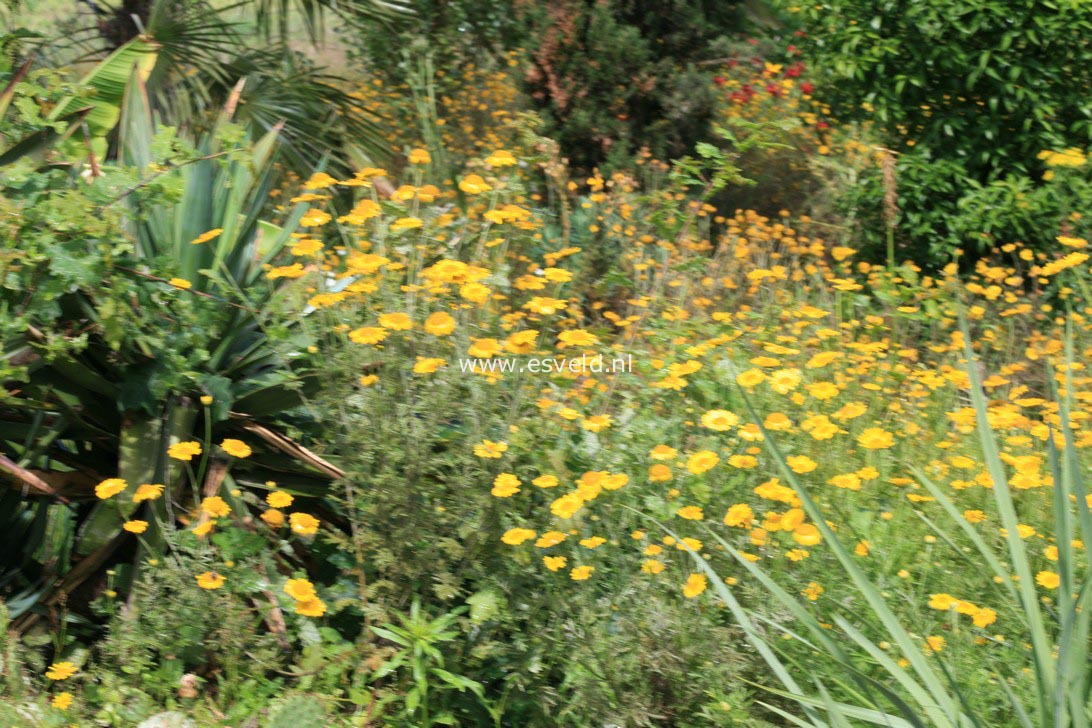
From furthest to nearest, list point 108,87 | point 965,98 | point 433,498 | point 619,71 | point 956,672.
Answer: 1. point 619,71
2. point 965,98
3. point 108,87
4. point 433,498
5. point 956,672

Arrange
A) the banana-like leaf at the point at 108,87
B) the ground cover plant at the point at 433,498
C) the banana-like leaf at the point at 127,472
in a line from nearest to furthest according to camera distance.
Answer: the ground cover plant at the point at 433,498 → the banana-like leaf at the point at 127,472 → the banana-like leaf at the point at 108,87

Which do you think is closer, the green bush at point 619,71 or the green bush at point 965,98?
the green bush at point 965,98

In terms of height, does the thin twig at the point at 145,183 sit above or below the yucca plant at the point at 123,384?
above

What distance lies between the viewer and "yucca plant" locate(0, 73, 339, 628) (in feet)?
9.33

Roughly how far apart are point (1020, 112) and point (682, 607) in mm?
4051

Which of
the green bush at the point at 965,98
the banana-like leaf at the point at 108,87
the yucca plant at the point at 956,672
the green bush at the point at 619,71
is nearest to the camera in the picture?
the yucca plant at the point at 956,672

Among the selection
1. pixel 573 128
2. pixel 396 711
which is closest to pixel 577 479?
pixel 396 711

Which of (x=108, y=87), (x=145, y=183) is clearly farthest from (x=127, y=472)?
(x=108, y=87)

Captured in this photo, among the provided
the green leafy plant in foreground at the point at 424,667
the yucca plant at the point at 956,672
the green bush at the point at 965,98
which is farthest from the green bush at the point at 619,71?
the yucca plant at the point at 956,672

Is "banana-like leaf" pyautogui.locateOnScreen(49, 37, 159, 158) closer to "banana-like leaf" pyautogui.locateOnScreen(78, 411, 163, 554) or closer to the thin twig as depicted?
the thin twig

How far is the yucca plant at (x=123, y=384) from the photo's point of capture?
2.84 meters

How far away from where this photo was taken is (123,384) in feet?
9.82

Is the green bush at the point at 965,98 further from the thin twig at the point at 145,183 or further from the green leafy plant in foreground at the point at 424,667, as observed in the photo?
the green leafy plant in foreground at the point at 424,667

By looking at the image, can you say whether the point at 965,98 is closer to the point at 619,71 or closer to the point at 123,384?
the point at 619,71
